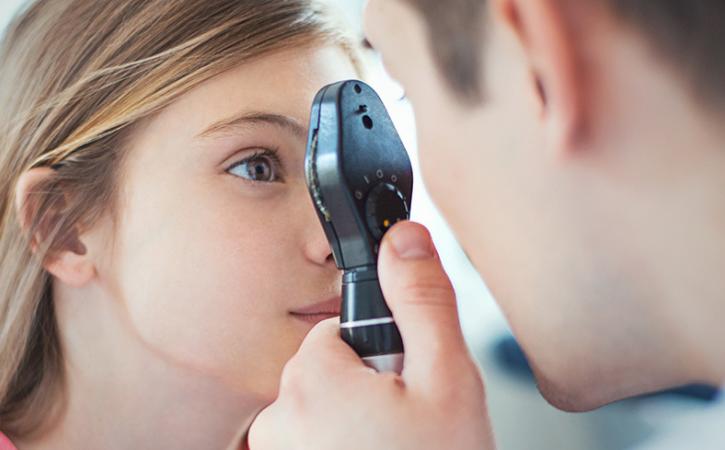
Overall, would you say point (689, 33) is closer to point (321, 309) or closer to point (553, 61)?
point (553, 61)

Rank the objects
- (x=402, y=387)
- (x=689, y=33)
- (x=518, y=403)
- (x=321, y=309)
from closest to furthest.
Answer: (x=689, y=33)
(x=402, y=387)
(x=321, y=309)
(x=518, y=403)

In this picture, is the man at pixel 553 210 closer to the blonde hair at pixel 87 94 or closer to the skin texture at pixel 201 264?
the skin texture at pixel 201 264

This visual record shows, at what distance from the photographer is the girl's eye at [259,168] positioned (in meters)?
0.94

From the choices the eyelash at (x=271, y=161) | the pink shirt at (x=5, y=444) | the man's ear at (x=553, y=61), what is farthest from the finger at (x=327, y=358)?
the pink shirt at (x=5, y=444)

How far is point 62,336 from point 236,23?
0.39 meters

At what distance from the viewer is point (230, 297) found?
90cm

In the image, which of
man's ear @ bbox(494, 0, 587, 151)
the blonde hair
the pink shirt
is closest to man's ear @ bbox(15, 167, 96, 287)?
the blonde hair

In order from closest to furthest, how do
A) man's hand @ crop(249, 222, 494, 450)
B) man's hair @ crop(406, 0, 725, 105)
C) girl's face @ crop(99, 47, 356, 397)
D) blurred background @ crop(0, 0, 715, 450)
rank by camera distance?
1. man's hair @ crop(406, 0, 725, 105)
2. man's hand @ crop(249, 222, 494, 450)
3. girl's face @ crop(99, 47, 356, 397)
4. blurred background @ crop(0, 0, 715, 450)

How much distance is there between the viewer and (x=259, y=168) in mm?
946

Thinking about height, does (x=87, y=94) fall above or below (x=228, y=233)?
above

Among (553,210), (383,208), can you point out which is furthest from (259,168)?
(553,210)

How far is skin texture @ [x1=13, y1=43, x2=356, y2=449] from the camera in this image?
2.96ft

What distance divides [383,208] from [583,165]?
19 centimetres

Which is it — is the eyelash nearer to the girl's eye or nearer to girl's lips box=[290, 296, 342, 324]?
the girl's eye
